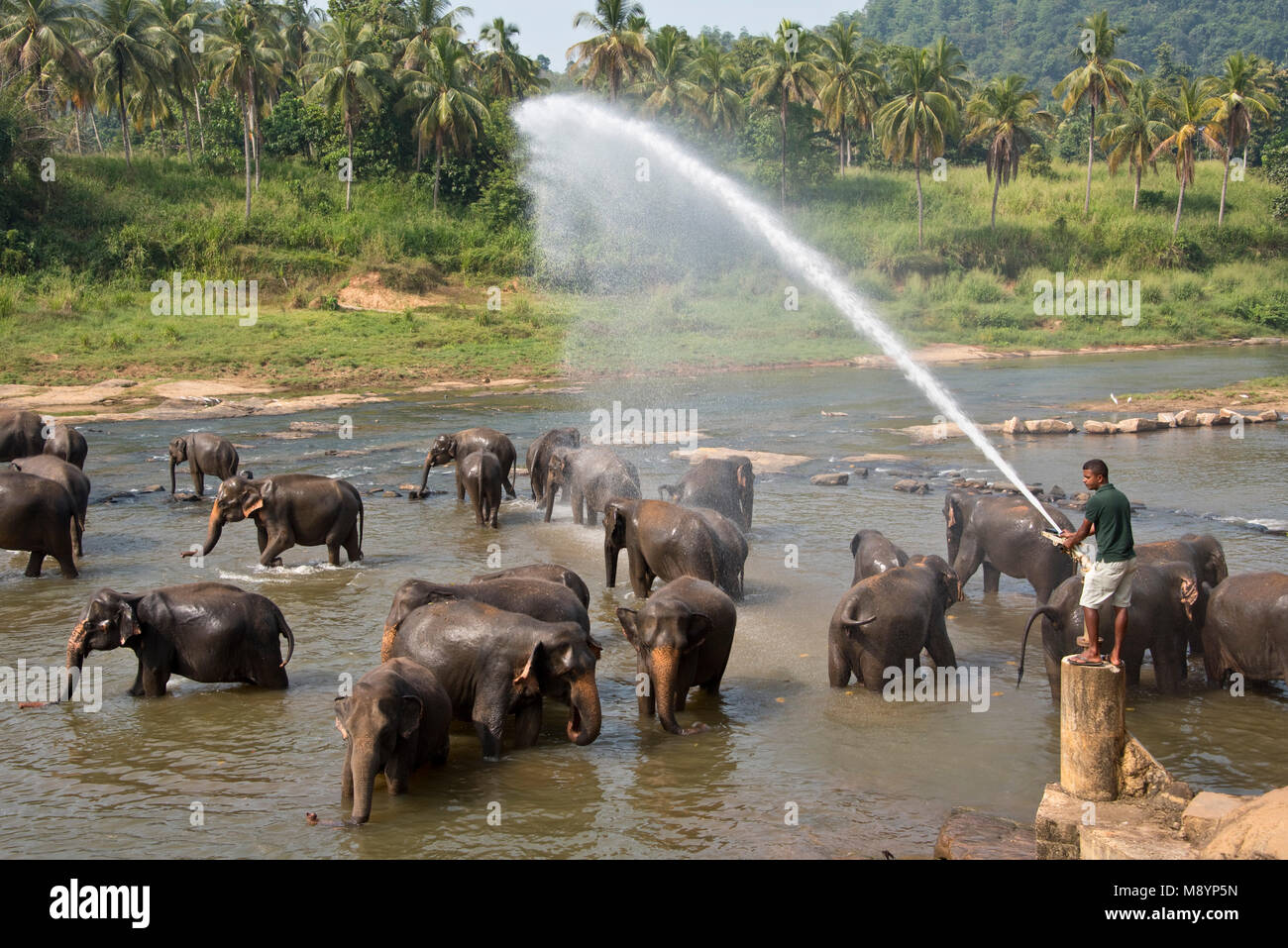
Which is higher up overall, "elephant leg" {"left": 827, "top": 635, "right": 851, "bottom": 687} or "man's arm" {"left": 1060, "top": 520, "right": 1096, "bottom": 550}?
"man's arm" {"left": 1060, "top": 520, "right": 1096, "bottom": 550}

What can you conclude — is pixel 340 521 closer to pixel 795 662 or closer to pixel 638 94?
pixel 795 662

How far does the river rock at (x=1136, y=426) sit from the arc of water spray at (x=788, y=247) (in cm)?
313

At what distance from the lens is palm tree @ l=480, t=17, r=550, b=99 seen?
220 feet

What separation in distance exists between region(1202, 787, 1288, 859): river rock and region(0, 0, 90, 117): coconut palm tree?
170ft

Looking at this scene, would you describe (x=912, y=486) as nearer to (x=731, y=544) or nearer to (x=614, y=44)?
(x=731, y=544)

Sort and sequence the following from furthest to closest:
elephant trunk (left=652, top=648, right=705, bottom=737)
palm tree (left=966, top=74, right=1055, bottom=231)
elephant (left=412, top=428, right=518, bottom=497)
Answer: palm tree (left=966, top=74, right=1055, bottom=231) → elephant (left=412, top=428, right=518, bottom=497) → elephant trunk (left=652, top=648, right=705, bottom=737)

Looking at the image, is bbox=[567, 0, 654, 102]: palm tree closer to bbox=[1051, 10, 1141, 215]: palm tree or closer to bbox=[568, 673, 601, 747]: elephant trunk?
bbox=[1051, 10, 1141, 215]: palm tree

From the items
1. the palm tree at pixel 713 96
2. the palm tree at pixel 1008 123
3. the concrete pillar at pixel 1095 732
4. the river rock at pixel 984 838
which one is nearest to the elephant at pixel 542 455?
the river rock at pixel 984 838

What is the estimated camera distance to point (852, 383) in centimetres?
4075

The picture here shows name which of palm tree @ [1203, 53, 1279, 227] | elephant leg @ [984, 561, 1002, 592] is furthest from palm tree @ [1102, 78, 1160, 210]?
elephant leg @ [984, 561, 1002, 592]

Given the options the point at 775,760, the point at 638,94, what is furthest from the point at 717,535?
the point at 638,94

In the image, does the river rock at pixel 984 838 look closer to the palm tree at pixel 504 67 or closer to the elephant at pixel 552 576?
the elephant at pixel 552 576

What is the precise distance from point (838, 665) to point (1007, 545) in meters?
3.59

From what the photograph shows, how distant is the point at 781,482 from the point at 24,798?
15056 mm
